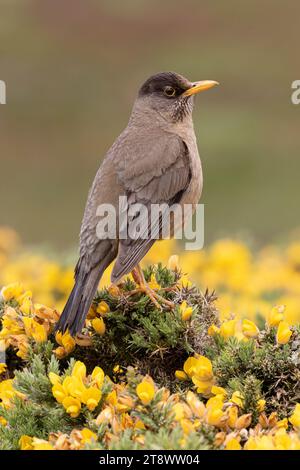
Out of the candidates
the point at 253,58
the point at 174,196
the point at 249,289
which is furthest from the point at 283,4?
the point at 174,196

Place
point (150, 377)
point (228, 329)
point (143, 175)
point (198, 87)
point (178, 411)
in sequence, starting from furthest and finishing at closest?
point (198, 87), point (143, 175), point (228, 329), point (150, 377), point (178, 411)

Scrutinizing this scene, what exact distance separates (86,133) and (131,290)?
14.8 meters

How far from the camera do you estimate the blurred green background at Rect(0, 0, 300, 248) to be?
15875 mm

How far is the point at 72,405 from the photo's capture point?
10.1ft

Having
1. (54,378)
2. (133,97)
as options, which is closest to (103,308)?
(54,378)

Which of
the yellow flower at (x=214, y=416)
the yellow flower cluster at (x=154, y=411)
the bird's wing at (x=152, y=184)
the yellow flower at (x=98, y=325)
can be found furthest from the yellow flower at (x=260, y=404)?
the bird's wing at (x=152, y=184)

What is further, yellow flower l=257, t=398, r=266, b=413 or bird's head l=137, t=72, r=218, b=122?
bird's head l=137, t=72, r=218, b=122

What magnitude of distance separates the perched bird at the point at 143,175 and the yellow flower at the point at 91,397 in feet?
2.02

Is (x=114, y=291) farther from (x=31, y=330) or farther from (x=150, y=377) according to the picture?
(x=150, y=377)

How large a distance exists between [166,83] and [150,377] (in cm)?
244

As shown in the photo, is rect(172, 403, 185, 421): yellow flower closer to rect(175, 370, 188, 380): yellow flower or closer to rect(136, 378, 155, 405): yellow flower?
rect(136, 378, 155, 405): yellow flower

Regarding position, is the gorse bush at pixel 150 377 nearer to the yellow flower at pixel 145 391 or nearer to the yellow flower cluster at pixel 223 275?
the yellow flower at pixel 145 391

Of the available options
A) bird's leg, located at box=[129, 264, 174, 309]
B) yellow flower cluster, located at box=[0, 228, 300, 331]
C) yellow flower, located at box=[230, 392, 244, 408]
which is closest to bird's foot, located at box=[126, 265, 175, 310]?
bird's leg, located at box=[129, 264, 174, 309]

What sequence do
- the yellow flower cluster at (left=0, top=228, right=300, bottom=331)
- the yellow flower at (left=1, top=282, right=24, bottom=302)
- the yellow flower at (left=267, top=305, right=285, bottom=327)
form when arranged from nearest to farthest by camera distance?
the yellow flower at (left=267, top=305, right=285, bottom=327) → the yellow flower at (left=1, top=282, right=24, bottom=302) → the yellow flower cluster at (left=0, top=228, right=300, bottom=331)
